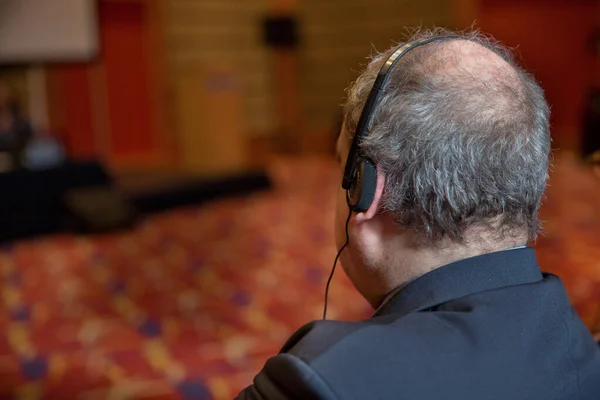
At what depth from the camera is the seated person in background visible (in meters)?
4.69

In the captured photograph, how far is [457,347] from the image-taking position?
635 mm

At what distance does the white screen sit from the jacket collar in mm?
4670

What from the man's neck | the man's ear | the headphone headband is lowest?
the man's neck

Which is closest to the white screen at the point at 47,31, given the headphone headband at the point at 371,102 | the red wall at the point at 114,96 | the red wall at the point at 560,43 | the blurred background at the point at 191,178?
the blurred background at the point at 191,178

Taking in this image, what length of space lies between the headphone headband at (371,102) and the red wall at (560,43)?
5360mm

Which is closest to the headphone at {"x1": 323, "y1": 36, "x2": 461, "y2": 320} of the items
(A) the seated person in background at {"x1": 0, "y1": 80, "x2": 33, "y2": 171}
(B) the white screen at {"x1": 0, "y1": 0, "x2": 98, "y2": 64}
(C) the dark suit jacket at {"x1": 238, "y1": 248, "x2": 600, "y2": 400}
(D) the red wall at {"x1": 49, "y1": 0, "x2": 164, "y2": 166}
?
(C) the dark suit jacket at {"x1": 238, "y1": 248, "x2": 600, "y2": 400}

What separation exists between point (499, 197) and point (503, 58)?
0.50ft

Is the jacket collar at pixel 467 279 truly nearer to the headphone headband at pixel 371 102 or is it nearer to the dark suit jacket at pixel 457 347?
the dark suit jacket at pixel 457 347

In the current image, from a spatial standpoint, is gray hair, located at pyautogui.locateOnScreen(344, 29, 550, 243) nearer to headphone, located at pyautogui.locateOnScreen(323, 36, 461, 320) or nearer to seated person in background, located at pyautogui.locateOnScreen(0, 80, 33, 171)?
headphone, located at pyautogui.locateOnScreen(323, 36, 461, 320)

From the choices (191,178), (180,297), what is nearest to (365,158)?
(180,297)

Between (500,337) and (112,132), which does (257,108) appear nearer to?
(112,132)

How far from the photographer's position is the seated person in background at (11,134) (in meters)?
4.69

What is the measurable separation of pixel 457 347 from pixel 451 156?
18 cm

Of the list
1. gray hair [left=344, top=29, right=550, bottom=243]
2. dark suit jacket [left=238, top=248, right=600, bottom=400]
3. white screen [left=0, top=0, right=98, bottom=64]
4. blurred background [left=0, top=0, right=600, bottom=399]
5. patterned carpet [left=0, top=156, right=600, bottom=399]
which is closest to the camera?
dark suit jacket [left=238, top=248, right=600, bottom=400]
